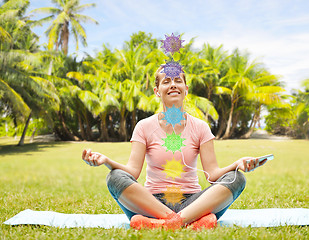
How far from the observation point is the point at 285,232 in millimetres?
2277

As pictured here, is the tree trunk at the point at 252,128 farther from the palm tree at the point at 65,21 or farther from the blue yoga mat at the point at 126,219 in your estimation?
the blue yoga mat at the point at 126,219

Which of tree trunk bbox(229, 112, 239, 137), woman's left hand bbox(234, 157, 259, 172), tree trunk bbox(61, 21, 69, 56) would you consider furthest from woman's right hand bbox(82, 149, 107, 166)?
tree trunk bbox(61, 21, 69, 56)

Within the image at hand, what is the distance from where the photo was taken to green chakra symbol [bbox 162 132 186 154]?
236cm

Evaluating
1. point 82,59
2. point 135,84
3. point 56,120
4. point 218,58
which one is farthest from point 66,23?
point 218,58

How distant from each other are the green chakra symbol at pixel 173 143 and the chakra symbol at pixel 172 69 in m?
0.47

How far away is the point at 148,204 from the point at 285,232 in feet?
3.49

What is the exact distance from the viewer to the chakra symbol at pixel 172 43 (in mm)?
2484

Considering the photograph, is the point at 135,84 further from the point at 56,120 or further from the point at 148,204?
the point at 148,204

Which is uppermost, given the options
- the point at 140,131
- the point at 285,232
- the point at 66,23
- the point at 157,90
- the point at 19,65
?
the point at 66,23

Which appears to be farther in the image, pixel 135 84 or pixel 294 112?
pixel 294 112

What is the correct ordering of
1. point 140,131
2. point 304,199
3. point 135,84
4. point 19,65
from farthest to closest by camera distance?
point 135,84 → point 19,65 → point 304,199 → point 140,131

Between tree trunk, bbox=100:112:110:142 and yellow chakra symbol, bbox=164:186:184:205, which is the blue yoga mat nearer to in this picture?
yellow chakra symbol, bbox=164:186:184:205

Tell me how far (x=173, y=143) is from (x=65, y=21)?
71.2 feet

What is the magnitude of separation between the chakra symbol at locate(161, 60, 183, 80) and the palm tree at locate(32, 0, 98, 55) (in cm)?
1988
